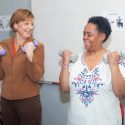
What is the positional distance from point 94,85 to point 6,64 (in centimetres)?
74

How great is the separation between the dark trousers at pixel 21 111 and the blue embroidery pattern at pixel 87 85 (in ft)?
1.55

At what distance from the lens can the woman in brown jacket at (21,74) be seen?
6.50 ft

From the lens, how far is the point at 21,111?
2.01 meters

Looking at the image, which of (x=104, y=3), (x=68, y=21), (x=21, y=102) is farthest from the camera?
(x=68, y=21)

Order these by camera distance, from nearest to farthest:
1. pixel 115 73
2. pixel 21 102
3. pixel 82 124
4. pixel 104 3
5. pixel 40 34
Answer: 1. pixel 115 73
2. pixel 82 124
3. pixel 21 102
4. pixel 104 3
5. pixel 40 34

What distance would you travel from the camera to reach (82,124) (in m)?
1.71

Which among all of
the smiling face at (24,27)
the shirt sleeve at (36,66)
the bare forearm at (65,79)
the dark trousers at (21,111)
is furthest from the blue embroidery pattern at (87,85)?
the smiling face at (24,27)

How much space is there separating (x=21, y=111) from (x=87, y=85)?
0.62 metres

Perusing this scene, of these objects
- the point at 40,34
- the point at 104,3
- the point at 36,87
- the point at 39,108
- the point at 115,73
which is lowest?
the point at 39,108

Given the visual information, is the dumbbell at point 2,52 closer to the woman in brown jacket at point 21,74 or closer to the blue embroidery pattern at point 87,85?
the woman in brown jacket at point 21,74

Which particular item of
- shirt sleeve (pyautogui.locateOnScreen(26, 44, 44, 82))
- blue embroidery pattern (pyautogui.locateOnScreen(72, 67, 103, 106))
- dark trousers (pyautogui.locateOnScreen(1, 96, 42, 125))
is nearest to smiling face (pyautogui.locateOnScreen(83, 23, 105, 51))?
blue embroidery pattern (pyautogui.locateOnScreen(72, 67, 103, 106))

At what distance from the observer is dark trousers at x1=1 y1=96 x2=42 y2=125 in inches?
79.0

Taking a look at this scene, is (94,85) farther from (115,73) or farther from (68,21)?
(68,21)

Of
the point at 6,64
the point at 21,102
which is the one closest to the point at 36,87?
the point at 21,102
